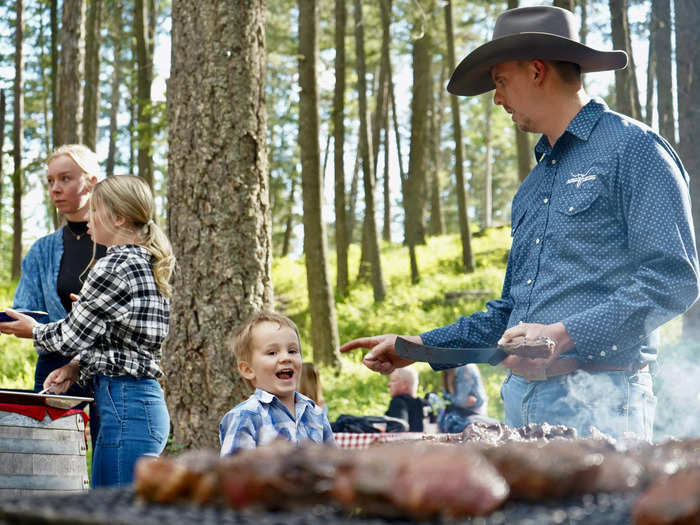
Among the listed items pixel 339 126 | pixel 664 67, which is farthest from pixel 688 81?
pixel 339 126

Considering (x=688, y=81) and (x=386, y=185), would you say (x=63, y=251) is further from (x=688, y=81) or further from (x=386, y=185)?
(x=386, y=185)

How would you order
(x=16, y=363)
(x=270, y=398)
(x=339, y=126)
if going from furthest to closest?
(x=339, y=126), (x=16, y=363), (x=270, y=398)

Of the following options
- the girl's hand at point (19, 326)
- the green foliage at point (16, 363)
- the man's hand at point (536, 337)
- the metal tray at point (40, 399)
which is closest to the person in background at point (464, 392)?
the girl's hand at point (19, 326)

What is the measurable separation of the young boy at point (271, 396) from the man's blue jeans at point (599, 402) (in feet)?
3.74

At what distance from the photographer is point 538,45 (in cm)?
321

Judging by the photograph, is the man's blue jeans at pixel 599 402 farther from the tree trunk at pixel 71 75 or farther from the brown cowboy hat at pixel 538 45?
the tree trunk at pixel 71 75

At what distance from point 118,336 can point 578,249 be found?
2.17 m

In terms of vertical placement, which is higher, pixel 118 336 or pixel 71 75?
pixel 71 75

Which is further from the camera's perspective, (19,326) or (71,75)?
(71,75)

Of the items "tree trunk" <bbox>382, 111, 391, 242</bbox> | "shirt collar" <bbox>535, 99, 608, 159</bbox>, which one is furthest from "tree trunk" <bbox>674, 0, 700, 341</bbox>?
"tree trunk" <bbox>382, 111, 391, 242</bbox>

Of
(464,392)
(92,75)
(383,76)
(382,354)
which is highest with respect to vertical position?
(383,76)

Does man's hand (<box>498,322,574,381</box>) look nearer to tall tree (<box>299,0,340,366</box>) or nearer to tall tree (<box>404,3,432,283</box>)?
tall tree (<box>299,0,340,366</box>)

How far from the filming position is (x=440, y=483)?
3.78 ft

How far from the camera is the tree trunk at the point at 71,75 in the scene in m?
13.3
